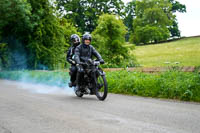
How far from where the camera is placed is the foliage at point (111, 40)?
26312 millimetres

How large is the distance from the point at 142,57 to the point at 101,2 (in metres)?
14.7

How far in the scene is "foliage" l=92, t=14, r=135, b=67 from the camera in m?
26.3

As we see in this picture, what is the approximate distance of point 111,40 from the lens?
27047mm

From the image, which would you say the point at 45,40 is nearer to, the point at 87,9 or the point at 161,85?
the point at 161,85

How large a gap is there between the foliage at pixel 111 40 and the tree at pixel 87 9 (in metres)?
32.7

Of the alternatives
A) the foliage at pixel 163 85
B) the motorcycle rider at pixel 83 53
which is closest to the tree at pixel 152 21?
the foliage at pixel 163 85

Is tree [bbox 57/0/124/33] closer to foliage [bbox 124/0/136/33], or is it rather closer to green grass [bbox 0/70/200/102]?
foliage [bbox 124/0/136/33]

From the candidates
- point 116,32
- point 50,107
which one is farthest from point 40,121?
point 116,32

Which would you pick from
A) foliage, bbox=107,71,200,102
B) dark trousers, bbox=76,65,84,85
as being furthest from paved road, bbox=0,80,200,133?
dark trousers, bbox=76,65,84,85

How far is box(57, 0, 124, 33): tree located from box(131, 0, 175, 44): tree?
13264 millimetres

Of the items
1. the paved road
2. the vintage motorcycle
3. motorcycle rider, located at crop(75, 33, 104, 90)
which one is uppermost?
motorcycle rider, located at crop(75, 33, 104, 90)

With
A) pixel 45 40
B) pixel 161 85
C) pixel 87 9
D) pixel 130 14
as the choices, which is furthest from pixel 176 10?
pixel 161 85

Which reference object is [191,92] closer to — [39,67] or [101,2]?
[39,67]

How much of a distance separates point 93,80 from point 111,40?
56.1ft
